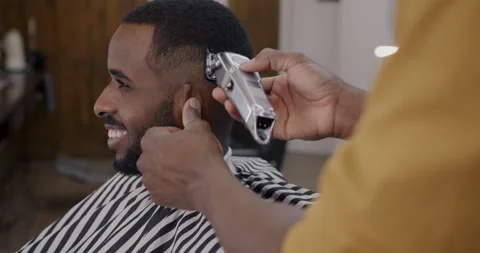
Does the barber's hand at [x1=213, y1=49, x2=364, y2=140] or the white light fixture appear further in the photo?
the barber's hand at [x1=213, y1=49, x2=364, y2=140]

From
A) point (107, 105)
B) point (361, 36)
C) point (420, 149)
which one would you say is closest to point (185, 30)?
point (107, 105)

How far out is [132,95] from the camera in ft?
4.66

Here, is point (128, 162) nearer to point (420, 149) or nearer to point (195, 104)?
point (195, 104)

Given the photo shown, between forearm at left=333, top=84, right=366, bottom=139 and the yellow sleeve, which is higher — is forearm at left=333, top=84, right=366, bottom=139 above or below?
below

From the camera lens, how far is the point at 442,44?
531 mm

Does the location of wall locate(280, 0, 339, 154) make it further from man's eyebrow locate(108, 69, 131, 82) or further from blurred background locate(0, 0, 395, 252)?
man's eyebrow locate(108, 69, 131, 82)

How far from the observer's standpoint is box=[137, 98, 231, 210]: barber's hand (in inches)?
38.0

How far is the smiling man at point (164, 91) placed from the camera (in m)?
1.38

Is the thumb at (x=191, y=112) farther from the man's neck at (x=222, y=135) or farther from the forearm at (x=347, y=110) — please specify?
the forearm at (x=347, y=110)

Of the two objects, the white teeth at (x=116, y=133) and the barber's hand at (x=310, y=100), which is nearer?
the barber's hand at (x=310, y=100)

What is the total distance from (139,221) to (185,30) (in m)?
0.46

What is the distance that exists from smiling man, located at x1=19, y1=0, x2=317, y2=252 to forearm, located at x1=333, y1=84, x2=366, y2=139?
19cm

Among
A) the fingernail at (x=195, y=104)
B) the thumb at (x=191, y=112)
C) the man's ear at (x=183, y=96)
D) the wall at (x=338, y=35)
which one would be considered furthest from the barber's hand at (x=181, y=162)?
the wall at (x=338, y=35)

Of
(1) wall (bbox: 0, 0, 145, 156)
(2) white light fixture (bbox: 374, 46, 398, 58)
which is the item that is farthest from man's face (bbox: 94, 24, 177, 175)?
(1) wall (bbox: 0, 0, 145, 156)
